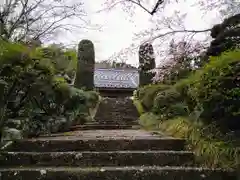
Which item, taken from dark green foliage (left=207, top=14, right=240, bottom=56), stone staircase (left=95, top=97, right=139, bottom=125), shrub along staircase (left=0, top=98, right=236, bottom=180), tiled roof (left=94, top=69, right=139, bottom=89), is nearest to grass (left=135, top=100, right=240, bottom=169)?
shrub along staircase (left=0, top=98, right=236, bottom=180)

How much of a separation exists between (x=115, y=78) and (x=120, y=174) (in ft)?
47.4

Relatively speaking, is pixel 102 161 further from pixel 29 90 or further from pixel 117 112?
pixel 117 112

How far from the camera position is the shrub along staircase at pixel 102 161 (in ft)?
9.41

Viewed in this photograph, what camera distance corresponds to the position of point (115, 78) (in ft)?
56.6

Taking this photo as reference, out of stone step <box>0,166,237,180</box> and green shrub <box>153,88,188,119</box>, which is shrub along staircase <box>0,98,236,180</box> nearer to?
stone step <box>0,166,237,180</box>

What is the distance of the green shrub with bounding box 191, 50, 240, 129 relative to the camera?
124 inches

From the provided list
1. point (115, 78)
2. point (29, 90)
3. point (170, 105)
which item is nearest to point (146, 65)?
point (115, 78)

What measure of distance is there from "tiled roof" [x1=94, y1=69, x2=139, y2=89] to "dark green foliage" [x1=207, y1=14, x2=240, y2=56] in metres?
11.6

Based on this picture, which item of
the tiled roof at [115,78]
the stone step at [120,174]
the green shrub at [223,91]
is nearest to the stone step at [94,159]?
the stone step at [120,174]

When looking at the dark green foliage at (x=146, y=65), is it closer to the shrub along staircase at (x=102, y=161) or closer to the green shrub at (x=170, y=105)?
the green shrub at (x=170, y=105)

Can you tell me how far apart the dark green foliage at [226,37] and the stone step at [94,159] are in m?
1.62

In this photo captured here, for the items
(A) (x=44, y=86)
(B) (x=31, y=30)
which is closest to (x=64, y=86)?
(A) (x=44, y=86)

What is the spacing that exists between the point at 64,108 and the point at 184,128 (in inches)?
118

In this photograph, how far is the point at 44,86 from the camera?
4281 mm
